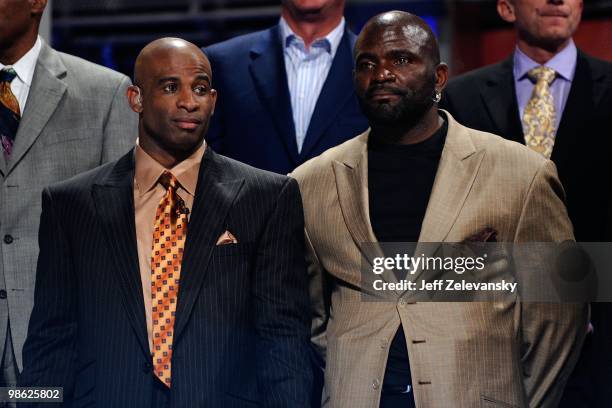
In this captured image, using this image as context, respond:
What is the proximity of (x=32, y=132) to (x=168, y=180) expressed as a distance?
572 mm

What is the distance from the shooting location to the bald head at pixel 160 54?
9.31ft

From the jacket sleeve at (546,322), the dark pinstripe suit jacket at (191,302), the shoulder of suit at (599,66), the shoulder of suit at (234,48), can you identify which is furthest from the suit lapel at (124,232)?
the shoulder of suit at (599,66)

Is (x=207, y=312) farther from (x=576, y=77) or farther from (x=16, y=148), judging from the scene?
(x=576, y=77)

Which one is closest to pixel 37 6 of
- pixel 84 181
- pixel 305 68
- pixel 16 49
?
pixel 16 49

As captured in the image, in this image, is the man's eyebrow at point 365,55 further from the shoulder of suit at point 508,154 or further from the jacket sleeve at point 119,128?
the jacket sleeve at point 119,128

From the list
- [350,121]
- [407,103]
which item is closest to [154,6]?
[350,121]

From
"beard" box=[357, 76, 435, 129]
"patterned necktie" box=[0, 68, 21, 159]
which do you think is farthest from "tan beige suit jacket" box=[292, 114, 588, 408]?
"patterned necktie" box=[0, 68, 21, 159]

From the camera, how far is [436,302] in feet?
9.11

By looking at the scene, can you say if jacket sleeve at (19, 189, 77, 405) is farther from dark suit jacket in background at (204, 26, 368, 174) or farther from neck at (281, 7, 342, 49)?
neck at (281, 7, 342, 49)

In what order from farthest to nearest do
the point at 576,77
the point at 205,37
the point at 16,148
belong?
1. the point at 205,37
2. the point at 576,77
3. the point at 16,148

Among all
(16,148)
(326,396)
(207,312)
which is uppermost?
(16,148)

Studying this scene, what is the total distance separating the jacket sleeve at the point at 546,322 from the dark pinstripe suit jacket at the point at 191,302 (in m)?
0.60

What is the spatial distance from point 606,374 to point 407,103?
1000 millimetres

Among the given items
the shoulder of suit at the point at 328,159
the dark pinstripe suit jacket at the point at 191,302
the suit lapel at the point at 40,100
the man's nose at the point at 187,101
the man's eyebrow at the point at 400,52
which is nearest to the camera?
the dark pinstripe suit jacket at the point at 191,302
